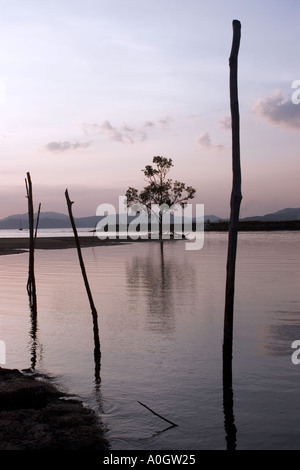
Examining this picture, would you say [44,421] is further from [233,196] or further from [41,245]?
[41,245]

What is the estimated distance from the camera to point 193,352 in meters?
12.8

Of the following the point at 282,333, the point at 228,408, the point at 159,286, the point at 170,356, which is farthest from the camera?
the point at 159,286

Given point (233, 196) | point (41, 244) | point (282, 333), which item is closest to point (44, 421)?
point (233, 196)

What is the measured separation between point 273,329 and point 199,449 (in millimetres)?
8433

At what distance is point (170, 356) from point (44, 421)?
5.25 m

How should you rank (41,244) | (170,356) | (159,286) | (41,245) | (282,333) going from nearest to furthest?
(170,356)
(282,333)
(159,286)
(41,245)
(41,244)

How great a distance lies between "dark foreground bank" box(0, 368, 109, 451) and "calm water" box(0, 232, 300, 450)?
412 millimetres

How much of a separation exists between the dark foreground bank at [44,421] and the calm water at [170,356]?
0.41m

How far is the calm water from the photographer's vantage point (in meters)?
8.13

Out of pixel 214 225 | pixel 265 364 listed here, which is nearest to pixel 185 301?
pixel 265 364

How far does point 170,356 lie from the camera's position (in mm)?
12453

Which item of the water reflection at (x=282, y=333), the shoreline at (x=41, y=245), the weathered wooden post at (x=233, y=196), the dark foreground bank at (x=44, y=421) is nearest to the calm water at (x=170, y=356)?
the water reflection at (x=282, y=333)

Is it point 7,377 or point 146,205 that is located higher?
point 146,205
